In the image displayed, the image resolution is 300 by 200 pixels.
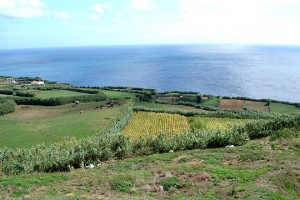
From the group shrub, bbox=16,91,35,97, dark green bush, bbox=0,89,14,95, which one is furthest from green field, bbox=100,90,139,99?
dark green bush, bbox=0,89,14,95

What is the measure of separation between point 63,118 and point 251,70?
126393 mm

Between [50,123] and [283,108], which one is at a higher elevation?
[283,108]

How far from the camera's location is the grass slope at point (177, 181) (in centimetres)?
1608

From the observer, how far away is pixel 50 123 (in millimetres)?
63469

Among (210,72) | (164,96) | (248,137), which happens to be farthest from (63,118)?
(210,72)

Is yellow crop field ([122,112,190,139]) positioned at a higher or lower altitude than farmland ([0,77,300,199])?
lower

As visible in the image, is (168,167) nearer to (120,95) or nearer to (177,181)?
(177,181)

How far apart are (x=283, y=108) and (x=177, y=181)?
67181mm

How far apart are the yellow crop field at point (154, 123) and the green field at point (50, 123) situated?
5.88 meters

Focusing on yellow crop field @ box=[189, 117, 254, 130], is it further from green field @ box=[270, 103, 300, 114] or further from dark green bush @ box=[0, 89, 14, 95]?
dark green bush @ box=[0, 89, 14, 95]

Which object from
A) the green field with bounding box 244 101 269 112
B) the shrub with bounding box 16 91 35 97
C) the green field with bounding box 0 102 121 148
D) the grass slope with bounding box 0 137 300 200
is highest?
the grass slope with bounding box 0 137 300 200

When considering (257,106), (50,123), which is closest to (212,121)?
(257,106)

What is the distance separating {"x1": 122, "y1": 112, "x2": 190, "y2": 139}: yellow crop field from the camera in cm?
5266

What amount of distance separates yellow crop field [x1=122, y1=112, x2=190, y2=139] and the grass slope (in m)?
29.7
